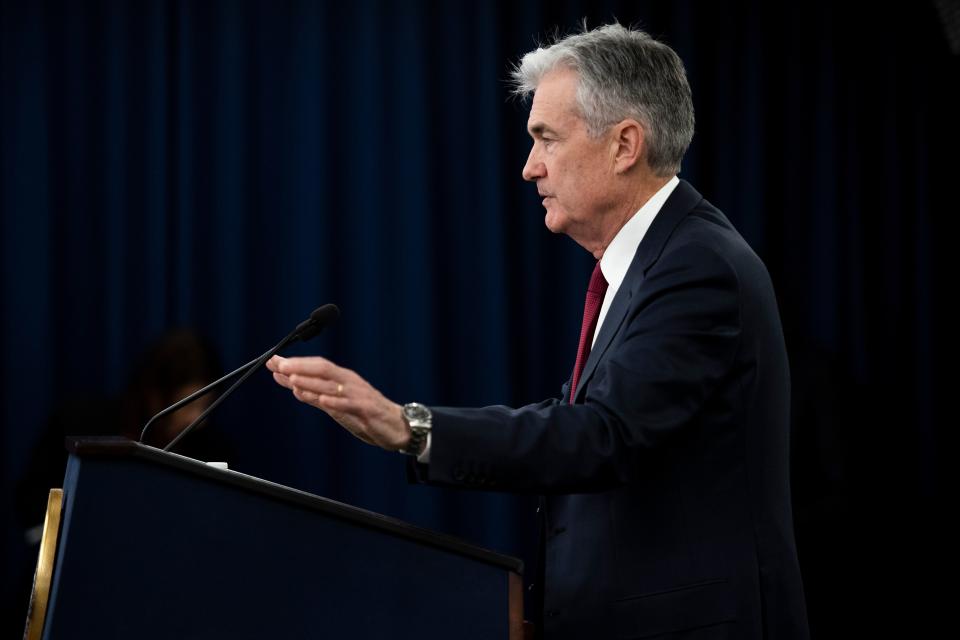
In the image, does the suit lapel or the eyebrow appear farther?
the eyebrow

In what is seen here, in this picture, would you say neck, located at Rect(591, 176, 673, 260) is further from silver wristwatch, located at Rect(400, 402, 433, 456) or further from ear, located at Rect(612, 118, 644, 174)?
silver wristwatch, located at Rect(400, 402, 433, 456)

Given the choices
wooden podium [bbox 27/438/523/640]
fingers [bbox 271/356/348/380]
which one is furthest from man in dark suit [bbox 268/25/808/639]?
wooden podium [bbox 27/438/523/640]

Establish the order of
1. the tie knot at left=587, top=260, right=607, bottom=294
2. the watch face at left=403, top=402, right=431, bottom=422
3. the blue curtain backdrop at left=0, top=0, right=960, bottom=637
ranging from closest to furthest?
the watch face at left=403, top=402, right=431, bottom=422 → the tie knot at left=587, top=260, right=607, bottom=294 → the blue curtain backdrop at left=0, top=0, right=960, bottom=637

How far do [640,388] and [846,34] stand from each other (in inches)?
138

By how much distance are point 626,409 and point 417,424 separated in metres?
0.27

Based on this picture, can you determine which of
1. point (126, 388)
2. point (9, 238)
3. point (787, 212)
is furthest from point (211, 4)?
point (787, 212)

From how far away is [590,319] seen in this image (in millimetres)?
1789

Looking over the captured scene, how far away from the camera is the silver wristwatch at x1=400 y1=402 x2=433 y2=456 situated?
50.6 inches

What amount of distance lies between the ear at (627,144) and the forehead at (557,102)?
0.23ft

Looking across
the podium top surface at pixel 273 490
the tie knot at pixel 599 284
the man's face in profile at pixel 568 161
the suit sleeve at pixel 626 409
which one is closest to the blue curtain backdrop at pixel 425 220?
the tie knot at pixel 599 284

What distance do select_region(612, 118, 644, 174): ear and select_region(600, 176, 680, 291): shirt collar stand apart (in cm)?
6

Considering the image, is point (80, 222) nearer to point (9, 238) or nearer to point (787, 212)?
point (9, 238)

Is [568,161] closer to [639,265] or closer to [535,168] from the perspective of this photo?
[535,168]

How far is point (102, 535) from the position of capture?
113cm
